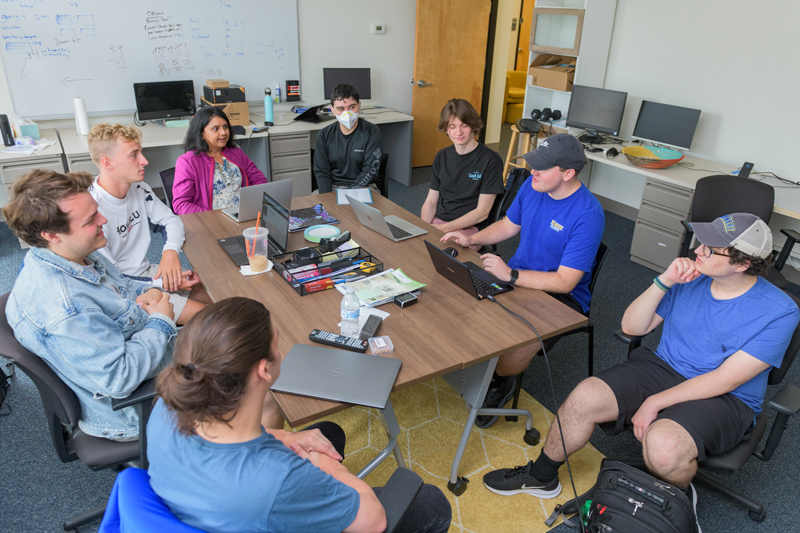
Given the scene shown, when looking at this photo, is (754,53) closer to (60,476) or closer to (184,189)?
(184,189)

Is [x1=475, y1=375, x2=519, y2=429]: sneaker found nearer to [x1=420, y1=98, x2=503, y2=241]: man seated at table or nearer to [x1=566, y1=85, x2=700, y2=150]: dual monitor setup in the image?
[x1=420, y1=98, x2=503, y2=241]: man seated at table

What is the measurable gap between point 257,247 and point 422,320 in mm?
842

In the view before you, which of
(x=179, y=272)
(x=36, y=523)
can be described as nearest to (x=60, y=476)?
(x=36, y=523)

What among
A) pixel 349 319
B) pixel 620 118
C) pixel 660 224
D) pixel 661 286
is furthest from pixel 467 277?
pixel 620 118

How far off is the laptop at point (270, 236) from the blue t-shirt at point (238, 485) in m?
1.23

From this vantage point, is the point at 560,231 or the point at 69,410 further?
the point at 560,231

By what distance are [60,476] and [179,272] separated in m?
0.92

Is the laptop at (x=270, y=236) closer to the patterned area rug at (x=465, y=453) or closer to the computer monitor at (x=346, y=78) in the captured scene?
the patterned area rug at (x=465, y=453)

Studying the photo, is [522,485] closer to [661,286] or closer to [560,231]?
[661,286]

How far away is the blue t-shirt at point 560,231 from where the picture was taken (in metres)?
2.26

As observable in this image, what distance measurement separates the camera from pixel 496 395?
245 cm

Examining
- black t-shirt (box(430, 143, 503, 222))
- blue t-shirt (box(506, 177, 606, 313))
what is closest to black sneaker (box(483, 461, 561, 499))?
blue t-shirt (box(506, 177, 606, 313))

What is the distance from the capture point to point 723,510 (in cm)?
209

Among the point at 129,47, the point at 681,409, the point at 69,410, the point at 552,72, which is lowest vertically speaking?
the point at 681,409
